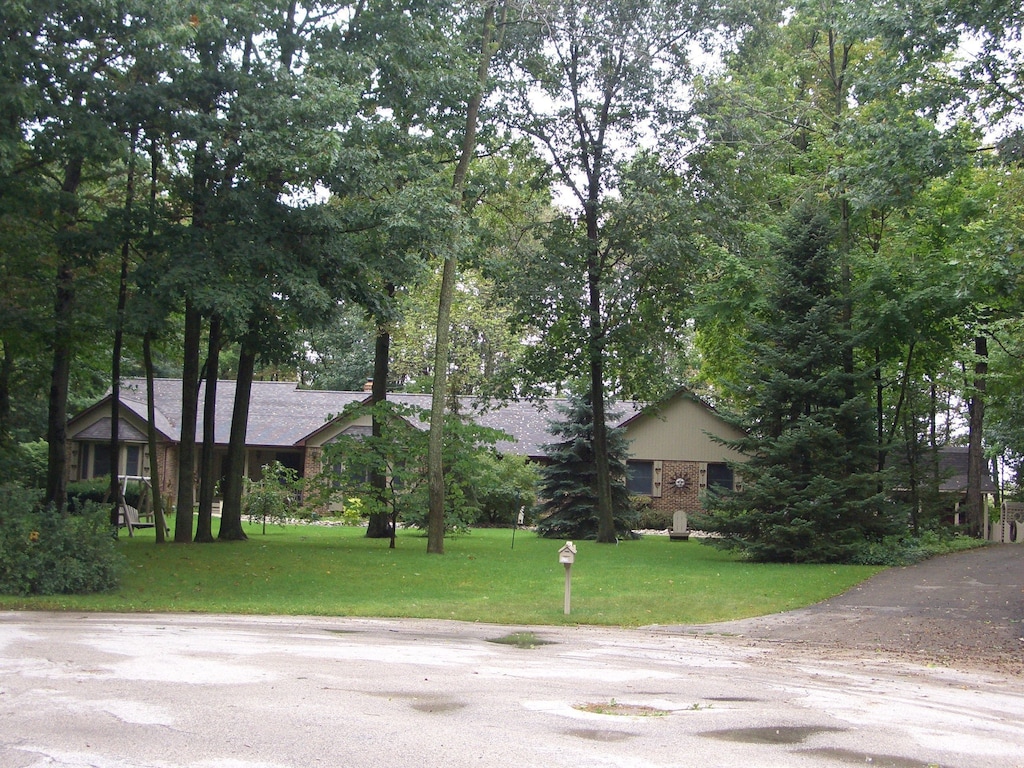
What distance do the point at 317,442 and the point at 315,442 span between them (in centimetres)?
8

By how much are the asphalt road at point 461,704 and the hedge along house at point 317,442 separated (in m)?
29.2

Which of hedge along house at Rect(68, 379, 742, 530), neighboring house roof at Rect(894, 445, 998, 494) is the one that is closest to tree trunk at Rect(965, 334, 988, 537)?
neighboring house roof at Rect(894, 445, 998, 494)

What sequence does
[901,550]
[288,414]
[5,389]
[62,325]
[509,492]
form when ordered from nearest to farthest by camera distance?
1. [62,325]
2. [901,550]
3. [5,389]
4. [509,492]
5. [288,414]

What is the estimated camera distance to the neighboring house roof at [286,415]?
143 feet

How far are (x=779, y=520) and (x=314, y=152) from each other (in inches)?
538

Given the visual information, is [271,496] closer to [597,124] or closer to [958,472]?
[597,124]

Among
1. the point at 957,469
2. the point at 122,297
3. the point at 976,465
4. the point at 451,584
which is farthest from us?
the point at 957,469

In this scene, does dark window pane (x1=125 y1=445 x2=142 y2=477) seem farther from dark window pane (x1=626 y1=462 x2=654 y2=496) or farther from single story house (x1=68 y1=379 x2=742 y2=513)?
dark window pane (x1=626 y1=462 x2=654 y2=496)

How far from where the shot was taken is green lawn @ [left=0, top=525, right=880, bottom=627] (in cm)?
1526

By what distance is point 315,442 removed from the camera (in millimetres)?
43781

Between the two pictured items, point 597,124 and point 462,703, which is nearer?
point 462,703

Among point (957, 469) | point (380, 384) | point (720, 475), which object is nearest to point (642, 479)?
point (720, 475)

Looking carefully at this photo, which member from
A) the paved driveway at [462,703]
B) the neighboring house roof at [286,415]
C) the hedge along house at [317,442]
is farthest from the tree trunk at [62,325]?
the neighboring house roof at [286,415]

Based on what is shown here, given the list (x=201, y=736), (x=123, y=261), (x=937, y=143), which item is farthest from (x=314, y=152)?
(x=201, y=736)
